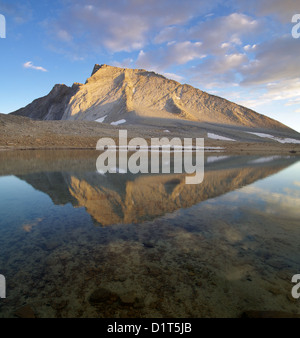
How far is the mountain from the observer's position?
78.6 m

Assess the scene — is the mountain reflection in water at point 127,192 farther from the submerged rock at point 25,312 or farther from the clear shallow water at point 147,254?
the submerged rock at point 25,312

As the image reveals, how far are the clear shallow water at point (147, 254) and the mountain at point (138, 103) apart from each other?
204 feet

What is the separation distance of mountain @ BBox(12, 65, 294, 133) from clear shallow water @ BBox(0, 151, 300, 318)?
6218 cm

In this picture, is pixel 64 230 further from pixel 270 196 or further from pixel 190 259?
pixel 270 196

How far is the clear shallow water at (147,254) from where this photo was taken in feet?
8.94

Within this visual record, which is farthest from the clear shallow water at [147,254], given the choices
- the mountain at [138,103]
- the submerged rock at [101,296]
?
the mountain at [138,103]

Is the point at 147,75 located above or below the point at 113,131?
above

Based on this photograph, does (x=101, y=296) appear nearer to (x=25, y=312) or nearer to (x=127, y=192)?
(x=25, y=312)

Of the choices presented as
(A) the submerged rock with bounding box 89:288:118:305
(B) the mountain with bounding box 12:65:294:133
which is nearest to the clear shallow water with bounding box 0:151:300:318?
(A) the submerged rock with bounding box 89:288:118:305

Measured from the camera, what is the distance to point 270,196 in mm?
7879

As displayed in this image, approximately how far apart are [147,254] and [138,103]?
90.3m

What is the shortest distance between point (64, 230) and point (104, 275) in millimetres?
1991

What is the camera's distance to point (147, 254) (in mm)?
3820
